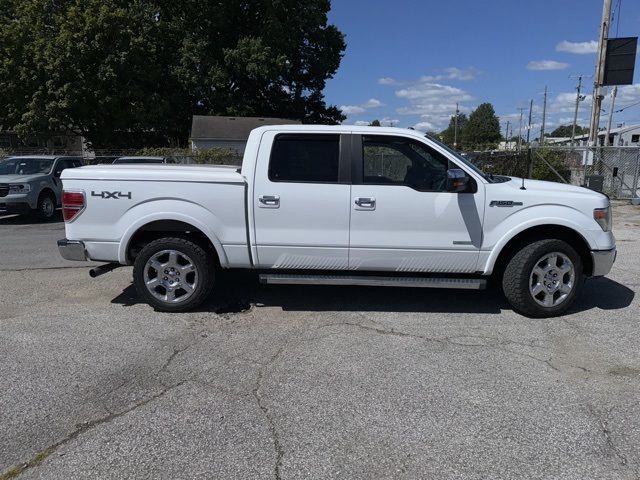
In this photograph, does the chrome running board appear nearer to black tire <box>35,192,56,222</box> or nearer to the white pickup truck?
the white pickup truck

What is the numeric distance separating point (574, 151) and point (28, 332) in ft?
65.6

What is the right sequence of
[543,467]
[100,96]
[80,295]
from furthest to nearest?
[100,96]
[80,295]
[543,467]

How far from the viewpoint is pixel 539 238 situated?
17.9 feet

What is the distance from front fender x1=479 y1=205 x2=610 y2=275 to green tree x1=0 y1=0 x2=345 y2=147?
3690 cm

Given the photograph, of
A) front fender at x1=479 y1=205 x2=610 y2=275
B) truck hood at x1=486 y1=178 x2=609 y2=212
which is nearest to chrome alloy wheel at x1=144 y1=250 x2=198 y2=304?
front fender at x1=479 y1=205 x2=610 y2=275

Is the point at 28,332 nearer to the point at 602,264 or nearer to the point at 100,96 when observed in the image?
the point at 602,264

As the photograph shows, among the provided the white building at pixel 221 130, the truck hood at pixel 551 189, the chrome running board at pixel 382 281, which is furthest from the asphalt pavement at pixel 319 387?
the white building at pixel 221 130

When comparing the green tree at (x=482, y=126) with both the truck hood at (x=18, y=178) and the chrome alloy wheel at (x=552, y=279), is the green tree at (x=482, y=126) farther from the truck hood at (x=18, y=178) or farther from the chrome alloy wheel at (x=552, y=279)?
the chrome alloy wheel at (x=552, y=279)

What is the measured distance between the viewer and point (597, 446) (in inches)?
125

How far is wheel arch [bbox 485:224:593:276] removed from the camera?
536 centimetres

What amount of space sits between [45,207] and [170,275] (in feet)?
31.8

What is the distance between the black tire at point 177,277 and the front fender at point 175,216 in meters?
0.24

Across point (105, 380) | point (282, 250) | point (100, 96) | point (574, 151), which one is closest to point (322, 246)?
point (282, 250)

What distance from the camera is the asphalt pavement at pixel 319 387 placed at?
3.03m
